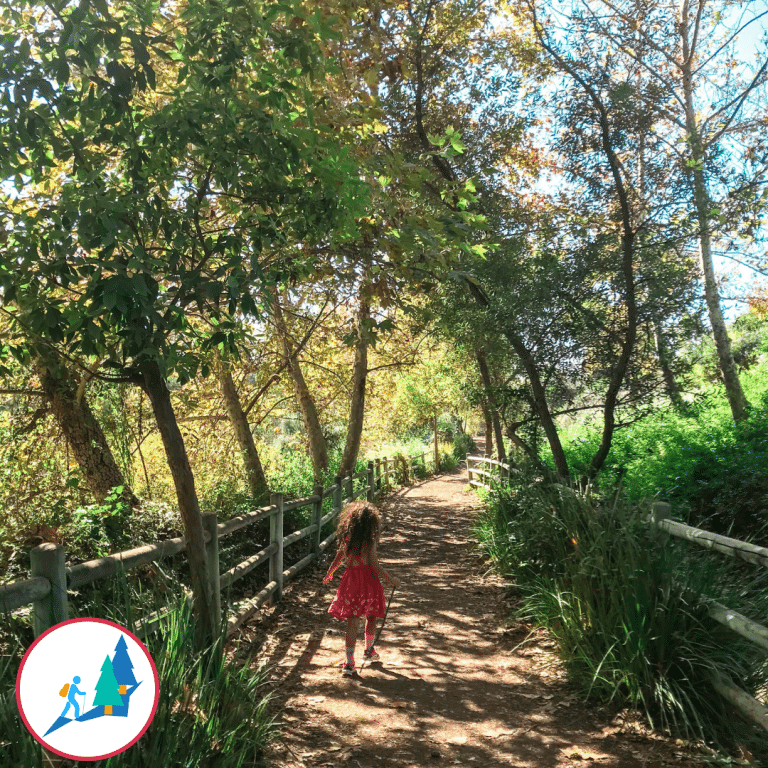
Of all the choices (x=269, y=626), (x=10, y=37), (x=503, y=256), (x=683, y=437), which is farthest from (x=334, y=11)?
(x=683, y=437)

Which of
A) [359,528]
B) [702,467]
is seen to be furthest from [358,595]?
[702,467]

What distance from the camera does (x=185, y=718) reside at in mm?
3498

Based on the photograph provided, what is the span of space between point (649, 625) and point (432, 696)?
1.82 meters

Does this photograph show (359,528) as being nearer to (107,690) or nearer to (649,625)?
(649,625)

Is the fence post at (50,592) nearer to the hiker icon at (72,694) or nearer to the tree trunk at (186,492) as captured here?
the tree trunk at (186,492)

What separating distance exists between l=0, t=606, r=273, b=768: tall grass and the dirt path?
45 cm

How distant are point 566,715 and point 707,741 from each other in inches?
39.1

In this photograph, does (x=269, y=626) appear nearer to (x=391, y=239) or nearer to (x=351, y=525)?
(x=351, y=525)

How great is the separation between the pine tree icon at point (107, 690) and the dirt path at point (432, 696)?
2.81 m

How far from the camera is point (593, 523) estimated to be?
6.17 m

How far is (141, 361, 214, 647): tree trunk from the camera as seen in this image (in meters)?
4.51

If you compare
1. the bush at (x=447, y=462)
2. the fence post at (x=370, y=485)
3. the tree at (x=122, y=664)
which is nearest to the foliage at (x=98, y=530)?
the tree at (x=122, y=664)

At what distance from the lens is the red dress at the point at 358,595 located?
6.21 meters

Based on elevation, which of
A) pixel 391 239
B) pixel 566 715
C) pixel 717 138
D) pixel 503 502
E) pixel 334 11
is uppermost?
pixel 334 11
